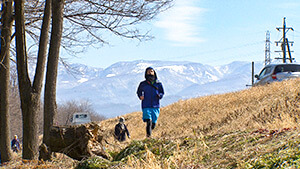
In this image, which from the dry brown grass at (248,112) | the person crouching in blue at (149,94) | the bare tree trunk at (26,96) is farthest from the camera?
the person crouching in blue at (149,94)

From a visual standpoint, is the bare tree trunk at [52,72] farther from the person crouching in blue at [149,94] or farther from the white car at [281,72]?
the white car at [281,72]

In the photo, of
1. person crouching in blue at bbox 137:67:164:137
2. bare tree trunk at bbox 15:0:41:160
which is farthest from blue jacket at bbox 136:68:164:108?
bare tree trunk at bbox 15:0:41:160

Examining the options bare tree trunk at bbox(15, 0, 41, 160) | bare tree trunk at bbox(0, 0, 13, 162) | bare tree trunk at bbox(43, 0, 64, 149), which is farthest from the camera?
bare tree trunk at bbox(0, 0, 13, 162)

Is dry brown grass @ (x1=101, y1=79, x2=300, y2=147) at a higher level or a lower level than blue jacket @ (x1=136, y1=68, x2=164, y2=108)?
lower

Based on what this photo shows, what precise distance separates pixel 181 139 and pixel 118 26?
23.1 feet

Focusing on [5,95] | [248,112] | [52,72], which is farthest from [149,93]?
[5,95]

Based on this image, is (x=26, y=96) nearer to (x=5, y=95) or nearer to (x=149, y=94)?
(x=149, y=94)

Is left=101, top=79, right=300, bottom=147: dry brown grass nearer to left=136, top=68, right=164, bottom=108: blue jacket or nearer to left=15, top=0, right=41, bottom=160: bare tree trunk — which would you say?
left=136, top=68, right=164, bottom=108: blue jacket

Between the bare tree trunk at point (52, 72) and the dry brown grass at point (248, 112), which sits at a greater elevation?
the bare tree trunk at point (52, 72)

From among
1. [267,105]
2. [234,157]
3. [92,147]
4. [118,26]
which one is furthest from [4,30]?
[234,157]

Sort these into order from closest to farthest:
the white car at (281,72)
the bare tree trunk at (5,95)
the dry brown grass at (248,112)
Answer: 1. the dry brown grass at (248,112)
2. the bare tree trunk at (5,95)
3. the white car at (281,72)

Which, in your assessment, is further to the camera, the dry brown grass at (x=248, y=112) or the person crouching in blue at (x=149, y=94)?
the person crouching in blue at (x=149, y=94)

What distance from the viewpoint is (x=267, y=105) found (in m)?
13.9

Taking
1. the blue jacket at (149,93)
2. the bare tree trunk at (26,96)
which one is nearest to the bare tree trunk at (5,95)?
the bare tree trunk at (26,96)
